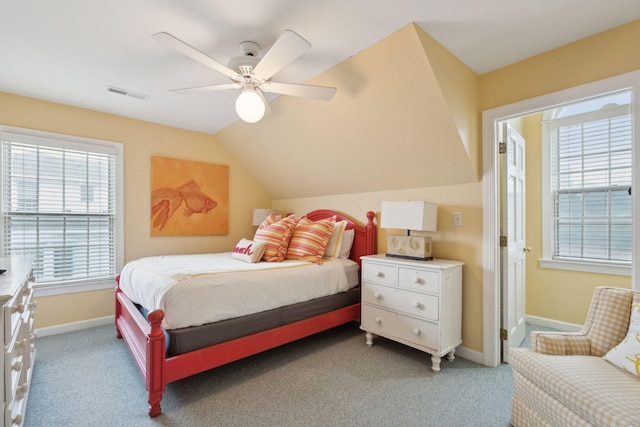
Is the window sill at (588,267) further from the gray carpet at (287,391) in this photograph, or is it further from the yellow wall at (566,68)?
the yellow wall at (566,68)

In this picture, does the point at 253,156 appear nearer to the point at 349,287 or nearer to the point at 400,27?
the point at 349,287

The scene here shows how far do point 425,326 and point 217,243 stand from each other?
2.96 m

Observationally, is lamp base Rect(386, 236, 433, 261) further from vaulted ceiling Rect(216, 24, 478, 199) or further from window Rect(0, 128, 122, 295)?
window Rect(0, 128, 122, 295)

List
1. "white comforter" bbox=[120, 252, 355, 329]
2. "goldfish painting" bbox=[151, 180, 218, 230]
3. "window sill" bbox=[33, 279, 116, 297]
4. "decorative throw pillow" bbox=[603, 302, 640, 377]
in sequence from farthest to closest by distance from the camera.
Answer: "goldfish painting" bbox=[151, 180, 218, 230]
"window sill" bbox=[33, 279, 116, 297]
"white comforter" bbox=[120, 252, 355, 329]
"decorative throw pillow" bbox=[603, 302, 640, 377]

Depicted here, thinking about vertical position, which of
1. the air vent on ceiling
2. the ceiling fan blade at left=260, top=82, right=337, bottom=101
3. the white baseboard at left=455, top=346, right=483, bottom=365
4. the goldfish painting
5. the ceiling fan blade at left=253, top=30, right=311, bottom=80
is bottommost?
the white baseboard at left=455, top=346, right=483, bottom=365

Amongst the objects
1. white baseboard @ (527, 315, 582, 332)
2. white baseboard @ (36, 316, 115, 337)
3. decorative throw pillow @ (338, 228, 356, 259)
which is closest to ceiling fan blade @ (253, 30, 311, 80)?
decorative throw pillow @ (338, 228, 356, 259)

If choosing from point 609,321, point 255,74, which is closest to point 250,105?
point 255,74

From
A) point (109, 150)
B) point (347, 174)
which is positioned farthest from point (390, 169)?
point (109, 150)

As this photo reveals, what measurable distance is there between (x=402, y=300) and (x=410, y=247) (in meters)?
0.47

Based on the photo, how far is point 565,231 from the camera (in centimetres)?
317

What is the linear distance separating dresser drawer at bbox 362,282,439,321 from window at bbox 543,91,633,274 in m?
1.87

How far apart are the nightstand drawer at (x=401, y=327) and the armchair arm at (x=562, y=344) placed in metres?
0.73

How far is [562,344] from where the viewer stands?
162 centimetres

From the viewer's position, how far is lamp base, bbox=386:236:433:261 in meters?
2.54
